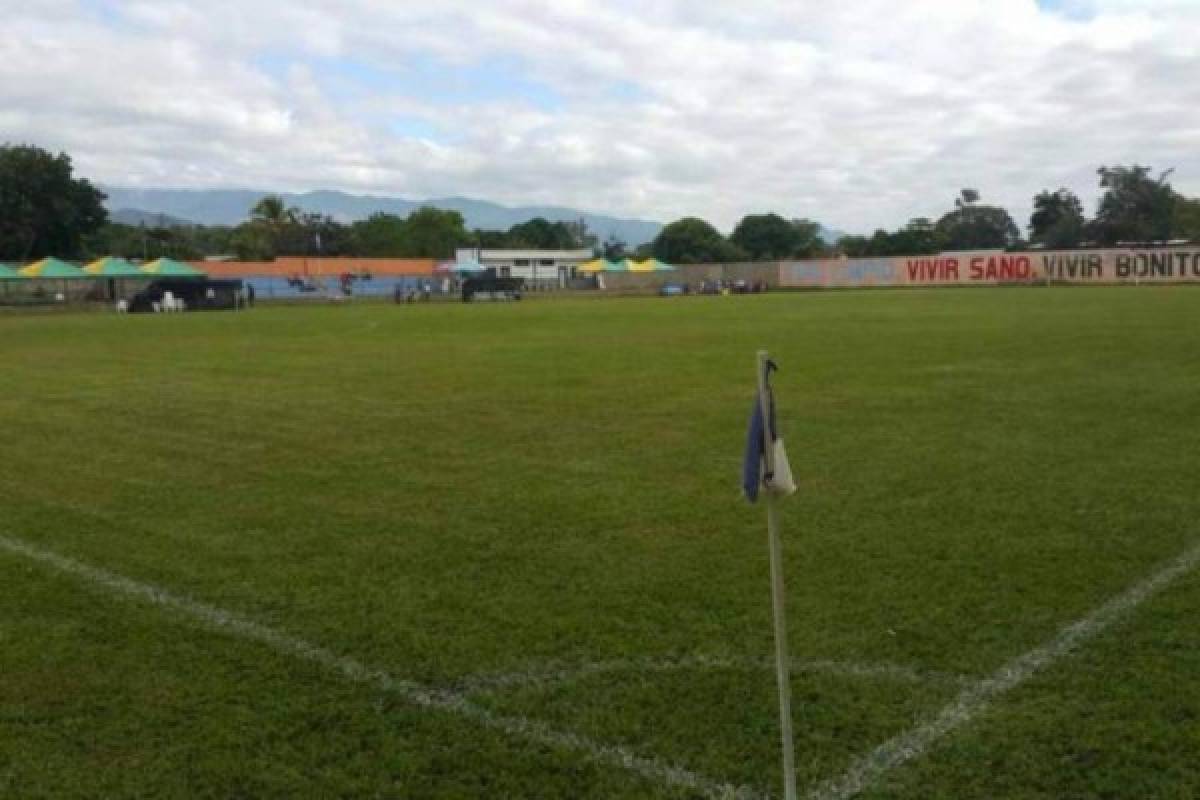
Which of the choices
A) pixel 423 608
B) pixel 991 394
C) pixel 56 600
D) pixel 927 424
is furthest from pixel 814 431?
pixel 56 600

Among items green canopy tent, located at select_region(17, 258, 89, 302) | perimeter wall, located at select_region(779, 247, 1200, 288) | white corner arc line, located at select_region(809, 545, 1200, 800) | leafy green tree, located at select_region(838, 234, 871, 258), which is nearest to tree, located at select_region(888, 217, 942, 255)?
leafy green tree, located at select_region(838, 234, 871, 258)

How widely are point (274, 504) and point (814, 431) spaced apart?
511 centimetres

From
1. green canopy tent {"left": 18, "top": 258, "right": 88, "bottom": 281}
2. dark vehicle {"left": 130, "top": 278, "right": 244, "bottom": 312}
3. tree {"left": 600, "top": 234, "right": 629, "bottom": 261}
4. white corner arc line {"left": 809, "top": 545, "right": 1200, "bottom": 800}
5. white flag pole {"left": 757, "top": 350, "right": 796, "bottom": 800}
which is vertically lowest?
white corner arc line {"left": 809, "top": 545, "right": 1200, "bottom": 800}

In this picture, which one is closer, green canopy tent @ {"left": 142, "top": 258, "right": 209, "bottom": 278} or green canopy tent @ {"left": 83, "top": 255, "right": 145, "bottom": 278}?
green canopy tent @ {"left": 83, "top": 255, "right": 145, "bottom": 278}

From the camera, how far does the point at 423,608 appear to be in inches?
198

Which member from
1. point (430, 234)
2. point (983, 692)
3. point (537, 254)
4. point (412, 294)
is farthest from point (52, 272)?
point (537, 254)

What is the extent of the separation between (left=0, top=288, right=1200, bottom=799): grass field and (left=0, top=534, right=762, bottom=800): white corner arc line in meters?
0.01

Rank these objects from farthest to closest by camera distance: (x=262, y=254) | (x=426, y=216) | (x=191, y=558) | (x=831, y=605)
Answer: (x=426, y=216) < (x=262, y=254) < (x=191, y=558) < (x=831, y=605)

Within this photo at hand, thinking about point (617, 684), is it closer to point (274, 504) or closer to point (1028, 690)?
point (1028, 690)

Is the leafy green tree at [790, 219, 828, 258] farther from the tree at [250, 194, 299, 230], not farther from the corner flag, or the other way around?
the corner flag

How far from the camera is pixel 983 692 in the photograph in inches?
154

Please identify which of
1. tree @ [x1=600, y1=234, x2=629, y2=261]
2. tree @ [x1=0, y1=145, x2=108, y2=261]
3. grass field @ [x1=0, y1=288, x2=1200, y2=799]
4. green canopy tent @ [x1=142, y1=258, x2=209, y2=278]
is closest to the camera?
grass field @ [x1=0, y1=288, x2=1200, y2=799]

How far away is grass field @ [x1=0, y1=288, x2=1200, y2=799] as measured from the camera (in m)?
3.51

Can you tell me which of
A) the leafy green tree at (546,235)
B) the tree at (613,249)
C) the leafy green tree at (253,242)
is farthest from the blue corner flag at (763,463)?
the leafy green tree at (546,235)
